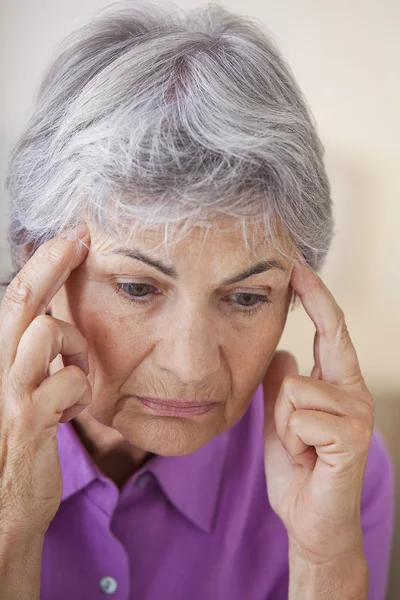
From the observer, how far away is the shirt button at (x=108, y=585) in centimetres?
149

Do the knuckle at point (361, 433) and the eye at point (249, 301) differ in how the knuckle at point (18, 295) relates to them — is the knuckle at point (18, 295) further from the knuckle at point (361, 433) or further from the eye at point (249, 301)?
the knuckle at point (361, 433)

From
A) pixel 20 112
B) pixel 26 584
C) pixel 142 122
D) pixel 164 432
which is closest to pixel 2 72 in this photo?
pixel 20 112

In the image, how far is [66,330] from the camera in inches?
51.4

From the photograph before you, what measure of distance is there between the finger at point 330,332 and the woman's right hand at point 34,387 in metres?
0.53

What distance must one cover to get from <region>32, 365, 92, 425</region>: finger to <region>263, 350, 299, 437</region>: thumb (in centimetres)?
54

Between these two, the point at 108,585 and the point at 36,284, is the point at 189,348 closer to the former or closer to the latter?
the point at 36,284

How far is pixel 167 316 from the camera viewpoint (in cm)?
130

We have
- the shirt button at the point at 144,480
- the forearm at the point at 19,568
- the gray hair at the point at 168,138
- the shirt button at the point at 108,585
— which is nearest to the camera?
the gray hair at the point at 168,138

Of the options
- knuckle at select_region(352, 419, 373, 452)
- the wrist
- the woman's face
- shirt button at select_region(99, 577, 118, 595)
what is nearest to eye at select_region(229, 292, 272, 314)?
the woman's face

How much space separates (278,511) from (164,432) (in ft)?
1.21

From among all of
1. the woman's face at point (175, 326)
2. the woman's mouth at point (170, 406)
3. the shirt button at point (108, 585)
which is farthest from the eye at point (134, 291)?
the shirt button at point (108, 585)

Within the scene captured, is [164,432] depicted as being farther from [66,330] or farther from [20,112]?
[20,112]

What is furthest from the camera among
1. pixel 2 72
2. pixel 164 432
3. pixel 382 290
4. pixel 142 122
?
pixel 382 290

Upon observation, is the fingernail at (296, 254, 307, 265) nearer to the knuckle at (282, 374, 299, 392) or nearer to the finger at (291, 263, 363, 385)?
the finger at (291, 263, 363, 385)
